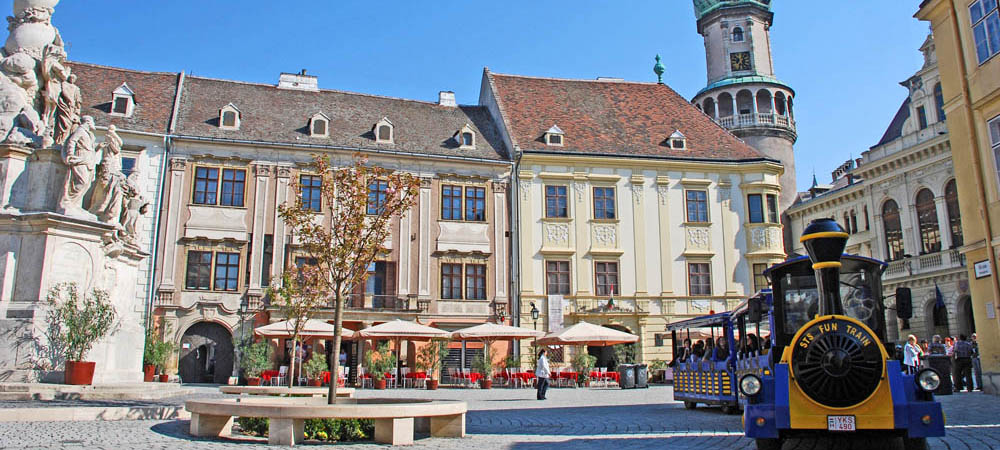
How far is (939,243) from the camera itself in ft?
123

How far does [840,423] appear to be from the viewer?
24.7 feet

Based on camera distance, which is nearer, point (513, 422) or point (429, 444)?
point (429, 444)

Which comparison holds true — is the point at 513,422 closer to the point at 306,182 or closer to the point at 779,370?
the point at 779,370

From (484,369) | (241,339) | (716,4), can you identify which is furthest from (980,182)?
(716,4)

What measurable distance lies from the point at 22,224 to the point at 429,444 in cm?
812

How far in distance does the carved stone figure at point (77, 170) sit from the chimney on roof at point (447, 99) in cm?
2483

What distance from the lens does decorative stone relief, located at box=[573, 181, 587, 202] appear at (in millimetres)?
33562

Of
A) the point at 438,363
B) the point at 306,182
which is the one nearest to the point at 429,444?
the point at 438,363

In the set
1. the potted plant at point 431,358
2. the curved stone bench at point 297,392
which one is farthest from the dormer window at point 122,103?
the curved stone bench at point 297,392

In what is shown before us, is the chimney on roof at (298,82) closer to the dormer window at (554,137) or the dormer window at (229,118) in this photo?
the dormer window at (229,118)

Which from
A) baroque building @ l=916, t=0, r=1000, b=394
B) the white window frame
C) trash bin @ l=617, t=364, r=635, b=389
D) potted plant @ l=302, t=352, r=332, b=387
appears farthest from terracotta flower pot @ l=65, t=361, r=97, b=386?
the white window frame

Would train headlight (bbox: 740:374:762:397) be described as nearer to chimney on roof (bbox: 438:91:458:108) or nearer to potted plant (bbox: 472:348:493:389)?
potted plant (bbox: 472:348:493:389)

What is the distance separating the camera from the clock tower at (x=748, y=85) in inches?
2037

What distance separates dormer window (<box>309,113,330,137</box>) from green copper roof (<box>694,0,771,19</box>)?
111 feet
